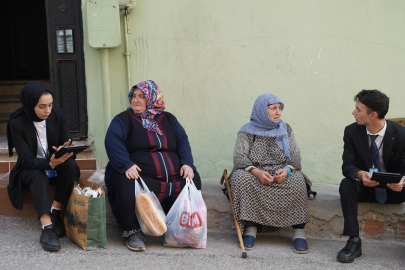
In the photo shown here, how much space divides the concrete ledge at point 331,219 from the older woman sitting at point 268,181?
0.30m

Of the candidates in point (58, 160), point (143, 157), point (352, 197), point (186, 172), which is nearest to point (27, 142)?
point (58, 160)

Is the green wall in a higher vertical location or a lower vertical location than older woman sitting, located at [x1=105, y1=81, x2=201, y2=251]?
higher

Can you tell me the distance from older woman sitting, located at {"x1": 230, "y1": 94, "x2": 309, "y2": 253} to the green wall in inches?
30.4

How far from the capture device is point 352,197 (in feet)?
12.5

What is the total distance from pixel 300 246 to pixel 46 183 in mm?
2163

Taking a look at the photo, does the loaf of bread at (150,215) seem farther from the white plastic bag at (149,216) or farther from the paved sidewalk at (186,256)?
the paved sidewalk at (186,256)

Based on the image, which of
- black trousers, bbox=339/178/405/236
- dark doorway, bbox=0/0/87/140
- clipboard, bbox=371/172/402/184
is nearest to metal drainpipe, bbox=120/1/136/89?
dark doorway, bbox=0/0/87/140

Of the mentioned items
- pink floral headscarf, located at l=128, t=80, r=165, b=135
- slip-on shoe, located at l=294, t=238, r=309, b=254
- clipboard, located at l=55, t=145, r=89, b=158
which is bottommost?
slip-on shoe, located at l=294, t=238, r=309, b=254

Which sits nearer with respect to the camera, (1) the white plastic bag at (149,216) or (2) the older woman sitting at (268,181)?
(1) the white plastic bag at (149,216)

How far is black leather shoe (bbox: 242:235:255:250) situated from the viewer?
3922 millimetres

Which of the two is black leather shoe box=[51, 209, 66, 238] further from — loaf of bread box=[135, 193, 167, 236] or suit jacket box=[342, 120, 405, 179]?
suit jacket box=[342, 120, 405, 179]

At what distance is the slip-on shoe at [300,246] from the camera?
12.7 feet

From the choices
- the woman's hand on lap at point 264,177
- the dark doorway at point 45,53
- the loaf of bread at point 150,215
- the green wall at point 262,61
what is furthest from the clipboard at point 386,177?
the dark doorway at point 45,53

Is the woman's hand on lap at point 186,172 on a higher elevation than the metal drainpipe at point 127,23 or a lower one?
lower
